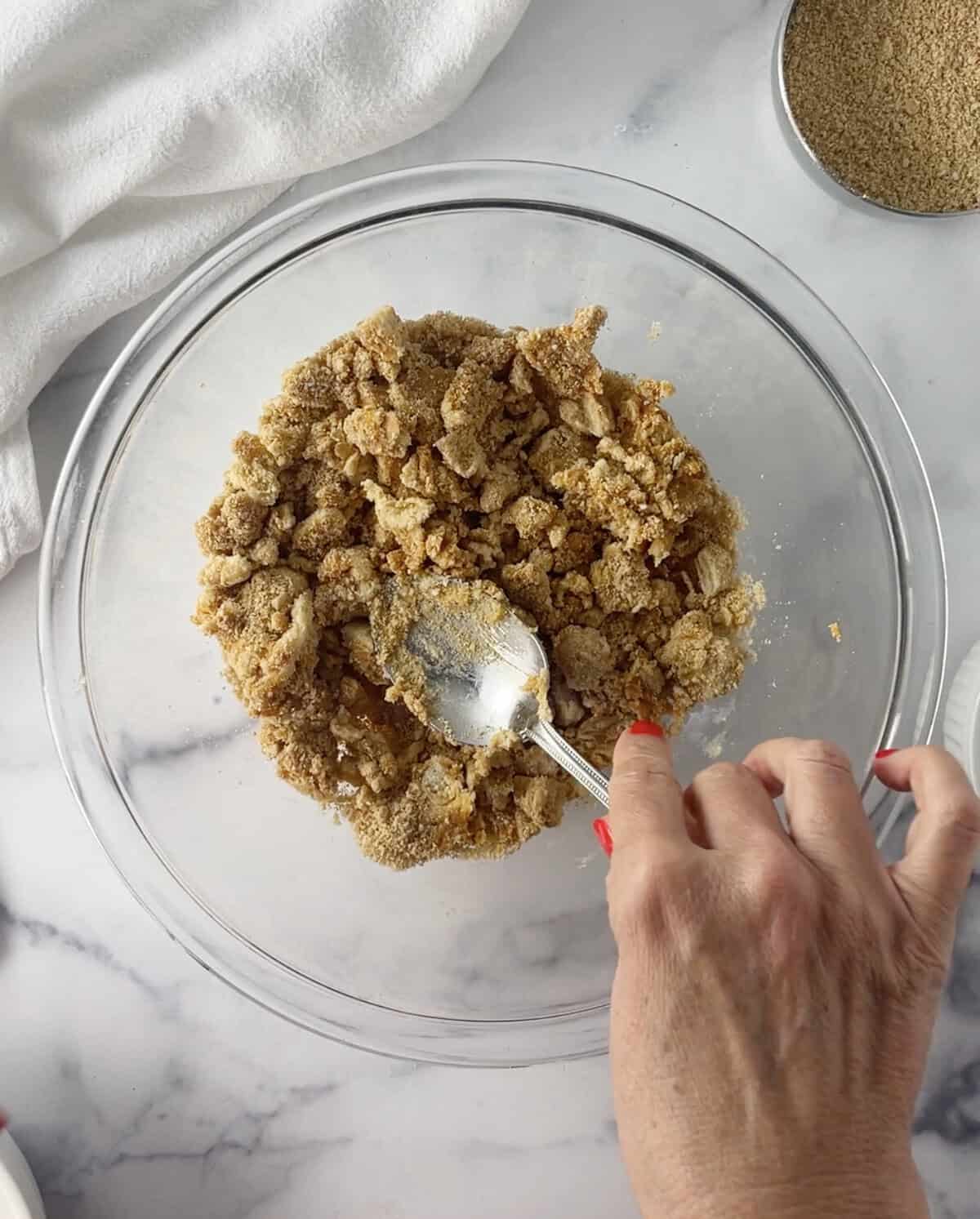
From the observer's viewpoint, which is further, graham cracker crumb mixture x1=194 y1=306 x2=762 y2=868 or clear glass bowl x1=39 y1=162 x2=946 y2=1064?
clear glass bowl x1=39 y1=162 x2=946 y2=1064

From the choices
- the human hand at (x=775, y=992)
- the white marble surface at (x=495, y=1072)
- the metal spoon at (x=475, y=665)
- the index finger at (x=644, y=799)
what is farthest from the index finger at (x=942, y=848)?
the white marble surface at (x=495, y=1072)

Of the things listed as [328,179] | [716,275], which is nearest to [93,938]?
[328,179]

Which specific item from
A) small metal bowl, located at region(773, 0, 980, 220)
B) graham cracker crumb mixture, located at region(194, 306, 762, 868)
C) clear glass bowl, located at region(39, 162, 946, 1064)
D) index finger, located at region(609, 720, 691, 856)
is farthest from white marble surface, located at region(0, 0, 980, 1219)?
index finger, located at region(609, 720, 691, 856)

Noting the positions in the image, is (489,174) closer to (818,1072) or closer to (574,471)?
(574,471)

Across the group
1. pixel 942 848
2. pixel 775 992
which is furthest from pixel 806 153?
pixel 775 992

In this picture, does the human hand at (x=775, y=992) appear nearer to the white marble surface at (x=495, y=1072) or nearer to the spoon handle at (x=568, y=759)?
the spoon handle at (x=568, y=759)

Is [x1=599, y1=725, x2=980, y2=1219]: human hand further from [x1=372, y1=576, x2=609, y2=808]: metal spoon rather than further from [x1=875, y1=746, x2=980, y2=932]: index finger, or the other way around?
[x1=372, y1=576, x2=609, y2=808]: metal spoon
